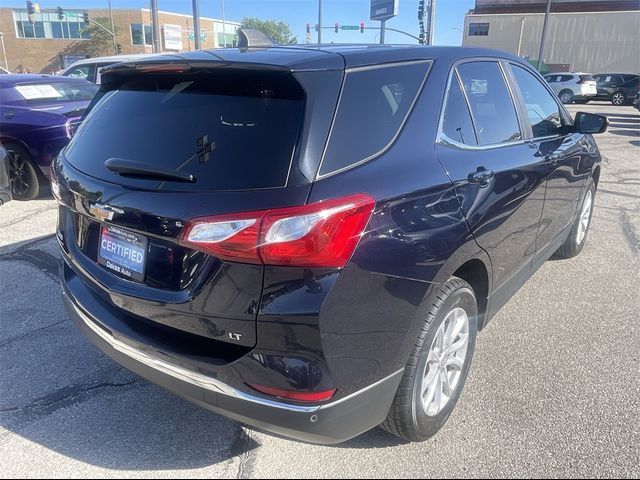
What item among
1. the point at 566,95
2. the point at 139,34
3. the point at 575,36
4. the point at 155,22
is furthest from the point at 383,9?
the point at 139,34

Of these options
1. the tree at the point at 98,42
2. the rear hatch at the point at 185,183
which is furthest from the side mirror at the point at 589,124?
the tree at the point at 98,42

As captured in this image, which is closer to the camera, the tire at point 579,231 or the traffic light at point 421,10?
the tire at point 579,231

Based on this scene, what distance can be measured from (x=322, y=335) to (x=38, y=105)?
649cm

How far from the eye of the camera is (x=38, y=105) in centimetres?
662

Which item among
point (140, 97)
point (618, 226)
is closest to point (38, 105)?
point (140, 97)

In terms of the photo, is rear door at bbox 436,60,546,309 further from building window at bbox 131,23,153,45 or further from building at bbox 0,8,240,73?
building window at bbox 131,23,153,45

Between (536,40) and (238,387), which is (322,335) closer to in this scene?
(238,387)

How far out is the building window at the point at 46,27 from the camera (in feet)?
204

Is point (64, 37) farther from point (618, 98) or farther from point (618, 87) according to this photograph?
point (618, 98)

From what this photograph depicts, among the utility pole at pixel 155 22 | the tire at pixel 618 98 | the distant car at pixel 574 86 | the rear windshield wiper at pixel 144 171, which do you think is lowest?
the tire at pixel 618 98

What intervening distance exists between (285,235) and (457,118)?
1.30 metres

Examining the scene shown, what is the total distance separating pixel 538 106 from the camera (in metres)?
3.63

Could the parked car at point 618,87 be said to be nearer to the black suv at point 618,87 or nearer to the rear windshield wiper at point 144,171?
the black suv at point 618,87

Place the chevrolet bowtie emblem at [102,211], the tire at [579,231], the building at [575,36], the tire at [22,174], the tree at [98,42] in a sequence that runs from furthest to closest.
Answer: the tree at [98,42], the building at [575,36], the tire at [22,174], the tire at [579,231], the chevrolet bowtie emblem at [102,211]
